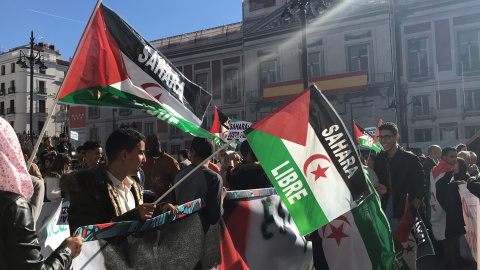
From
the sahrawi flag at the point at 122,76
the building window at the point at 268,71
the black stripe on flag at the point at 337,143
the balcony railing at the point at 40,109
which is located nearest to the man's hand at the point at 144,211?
the sahrawi flag at the point at 122,76

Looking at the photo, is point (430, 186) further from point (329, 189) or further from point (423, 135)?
point (423, 135)

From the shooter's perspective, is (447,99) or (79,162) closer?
(79,162)

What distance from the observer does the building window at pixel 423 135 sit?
1204 inches

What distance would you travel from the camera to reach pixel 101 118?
45719 millimetres

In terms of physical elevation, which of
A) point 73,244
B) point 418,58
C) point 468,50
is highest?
point 468,50

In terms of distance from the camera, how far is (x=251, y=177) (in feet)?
17.5

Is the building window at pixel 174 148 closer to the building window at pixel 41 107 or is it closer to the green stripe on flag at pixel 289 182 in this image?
the building window at pixel 41 107

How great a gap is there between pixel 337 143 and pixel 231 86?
35488 millimetres

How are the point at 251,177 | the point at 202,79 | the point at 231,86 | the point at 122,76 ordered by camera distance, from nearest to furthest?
the point at 122,76, the point at 251,177, the point at 231,86, the point at 202,79

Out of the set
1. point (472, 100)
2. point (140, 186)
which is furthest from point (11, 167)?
point (472, 100)

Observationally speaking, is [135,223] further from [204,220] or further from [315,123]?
[315,123]

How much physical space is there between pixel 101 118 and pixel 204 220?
4397cm

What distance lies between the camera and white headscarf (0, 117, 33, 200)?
195cm

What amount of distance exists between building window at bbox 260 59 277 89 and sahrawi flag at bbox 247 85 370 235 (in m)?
33.1
